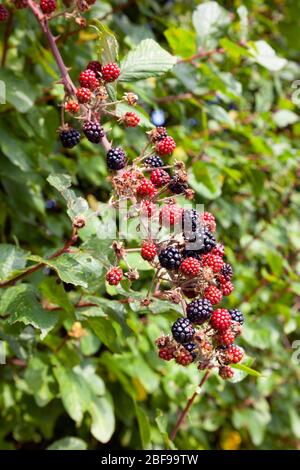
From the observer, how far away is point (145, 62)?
1.71 metres

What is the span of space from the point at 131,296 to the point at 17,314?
11.4 inches

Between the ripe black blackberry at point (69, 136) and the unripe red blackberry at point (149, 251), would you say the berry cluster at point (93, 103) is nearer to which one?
the ripe black blackberry at point (69, 136)

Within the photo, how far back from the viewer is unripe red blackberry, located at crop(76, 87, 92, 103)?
1.44m

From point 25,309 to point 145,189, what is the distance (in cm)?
46

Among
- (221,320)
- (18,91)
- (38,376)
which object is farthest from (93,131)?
(38,376)

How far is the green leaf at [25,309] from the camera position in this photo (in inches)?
60.7

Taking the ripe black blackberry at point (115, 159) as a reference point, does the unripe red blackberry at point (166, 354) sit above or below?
below

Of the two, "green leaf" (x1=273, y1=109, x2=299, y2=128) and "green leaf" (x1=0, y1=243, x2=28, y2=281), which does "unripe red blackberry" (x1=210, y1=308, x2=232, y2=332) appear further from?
"green leaf" (x1=273, y1=109, x2=299, y2=128)

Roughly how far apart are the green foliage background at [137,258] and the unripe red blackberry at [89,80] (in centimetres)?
23

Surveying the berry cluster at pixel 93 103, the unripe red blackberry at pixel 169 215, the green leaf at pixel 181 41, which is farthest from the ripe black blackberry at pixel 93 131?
the green leaf at pixel 181 41

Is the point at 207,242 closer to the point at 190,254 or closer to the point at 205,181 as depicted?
the point at 190,254

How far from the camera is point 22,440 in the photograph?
2717 millimetres
